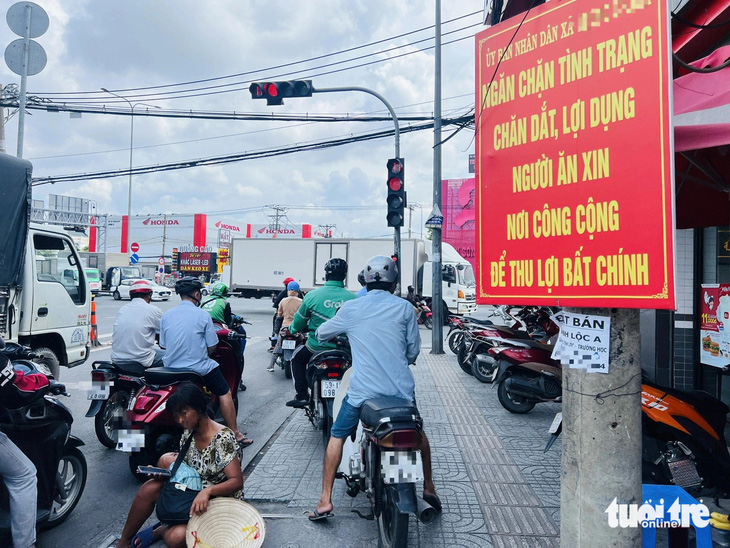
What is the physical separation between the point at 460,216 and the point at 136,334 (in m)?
44.0

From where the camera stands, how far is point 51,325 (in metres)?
6.98

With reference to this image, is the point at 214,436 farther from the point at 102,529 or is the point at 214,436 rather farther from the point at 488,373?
the point at 488,373

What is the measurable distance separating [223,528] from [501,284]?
2.04 metres

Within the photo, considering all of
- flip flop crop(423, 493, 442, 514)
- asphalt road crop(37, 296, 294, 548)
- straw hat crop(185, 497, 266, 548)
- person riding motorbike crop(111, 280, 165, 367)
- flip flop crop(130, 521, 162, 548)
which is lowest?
asphalt road crop(37, 296, 294, 548)

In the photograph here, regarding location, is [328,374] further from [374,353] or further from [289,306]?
[289,306]

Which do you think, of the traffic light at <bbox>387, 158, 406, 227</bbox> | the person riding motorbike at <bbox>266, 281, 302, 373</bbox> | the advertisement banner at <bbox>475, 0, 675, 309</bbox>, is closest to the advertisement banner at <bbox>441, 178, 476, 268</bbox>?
the traffic light at <bbox>387, 158, 406, 227</bbox>

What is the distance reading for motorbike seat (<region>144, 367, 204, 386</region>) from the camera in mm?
4289

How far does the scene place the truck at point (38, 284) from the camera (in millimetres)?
6172

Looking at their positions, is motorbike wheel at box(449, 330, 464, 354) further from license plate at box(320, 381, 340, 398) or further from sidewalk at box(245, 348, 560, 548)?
license plate at box(320, 381, 340, 398)

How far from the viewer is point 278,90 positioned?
9.34 metres

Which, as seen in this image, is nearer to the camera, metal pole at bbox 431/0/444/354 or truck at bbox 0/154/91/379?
truck at bbox 0/154/91/379

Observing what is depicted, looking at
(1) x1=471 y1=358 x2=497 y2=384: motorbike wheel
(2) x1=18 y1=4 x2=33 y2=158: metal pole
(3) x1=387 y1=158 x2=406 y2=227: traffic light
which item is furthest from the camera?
(2) x1=18 y1=4 x2=33 y2=158: metal pole

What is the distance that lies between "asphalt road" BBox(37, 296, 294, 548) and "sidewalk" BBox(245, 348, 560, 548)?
45cm

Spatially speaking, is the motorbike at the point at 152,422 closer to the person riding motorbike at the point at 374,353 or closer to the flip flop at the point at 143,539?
the flip flop at the point at 143,539
